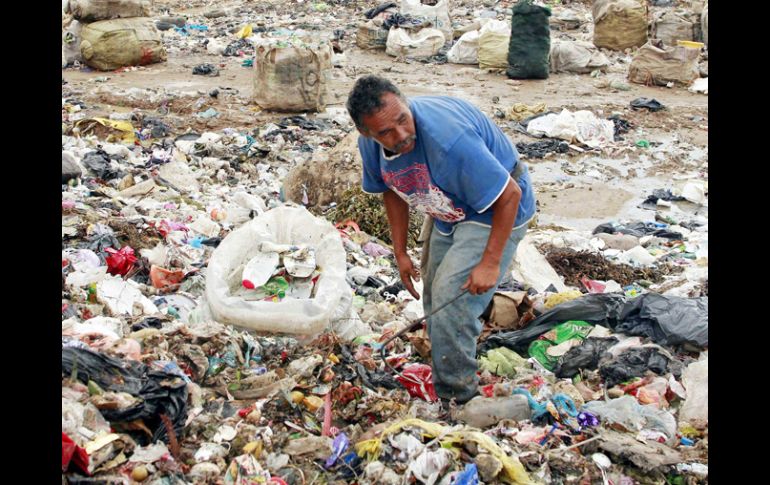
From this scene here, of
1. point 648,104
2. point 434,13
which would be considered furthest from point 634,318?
point 434,13

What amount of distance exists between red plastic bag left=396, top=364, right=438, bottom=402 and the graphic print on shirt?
840 mm

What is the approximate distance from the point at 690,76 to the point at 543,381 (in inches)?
372

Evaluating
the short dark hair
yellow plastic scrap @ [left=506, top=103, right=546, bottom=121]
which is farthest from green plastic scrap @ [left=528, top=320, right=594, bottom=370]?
yellow plastic scrap @ [left=506, top=103, right=546, bottom=121]

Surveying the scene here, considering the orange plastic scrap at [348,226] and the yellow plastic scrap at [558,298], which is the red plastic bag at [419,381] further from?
the orange plastic scrap at [348,226]

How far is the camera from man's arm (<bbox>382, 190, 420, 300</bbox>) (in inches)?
141

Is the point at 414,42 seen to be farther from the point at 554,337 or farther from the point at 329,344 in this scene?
the point at 329,344

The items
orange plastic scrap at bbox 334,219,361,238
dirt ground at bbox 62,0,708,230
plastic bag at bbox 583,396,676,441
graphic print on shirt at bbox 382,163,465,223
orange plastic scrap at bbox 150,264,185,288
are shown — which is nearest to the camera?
graphic print on shirt at bbox 382,163,465,223

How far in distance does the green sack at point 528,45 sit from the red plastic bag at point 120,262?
8554 mm

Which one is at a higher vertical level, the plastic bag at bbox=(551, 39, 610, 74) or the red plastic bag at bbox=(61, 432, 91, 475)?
the red plastic bag at bbox=(61, 432, 91, 475)

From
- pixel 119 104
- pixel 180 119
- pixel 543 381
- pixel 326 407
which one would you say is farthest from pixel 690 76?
pixel 326 407

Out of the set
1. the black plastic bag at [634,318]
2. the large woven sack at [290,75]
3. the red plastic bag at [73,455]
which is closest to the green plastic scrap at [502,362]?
the black plastic bag at [634,318]

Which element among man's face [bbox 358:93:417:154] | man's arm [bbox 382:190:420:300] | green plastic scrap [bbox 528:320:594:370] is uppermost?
man's face [bbox 358:93:417:154]

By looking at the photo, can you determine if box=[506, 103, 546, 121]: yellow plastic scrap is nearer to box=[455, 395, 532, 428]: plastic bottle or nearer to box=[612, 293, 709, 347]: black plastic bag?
box=[612, 293, 709, 347]: black plastic bag
